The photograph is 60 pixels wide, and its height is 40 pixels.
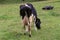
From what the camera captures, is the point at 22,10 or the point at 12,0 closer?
the point at 22,10

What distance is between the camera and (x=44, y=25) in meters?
11.6

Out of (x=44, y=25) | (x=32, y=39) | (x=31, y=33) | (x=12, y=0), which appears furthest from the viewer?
(x=12, y=0)

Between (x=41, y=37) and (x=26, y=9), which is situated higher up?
(x=26, y=9)

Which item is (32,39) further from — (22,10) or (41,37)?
(22,10)

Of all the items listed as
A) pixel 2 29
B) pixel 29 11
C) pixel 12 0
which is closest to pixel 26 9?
pixel 29 11

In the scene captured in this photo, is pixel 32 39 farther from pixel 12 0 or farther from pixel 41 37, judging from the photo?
pixel 12 0

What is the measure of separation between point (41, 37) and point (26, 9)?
115 centimetres

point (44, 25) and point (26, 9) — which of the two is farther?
point (44, 25)

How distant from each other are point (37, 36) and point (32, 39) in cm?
50

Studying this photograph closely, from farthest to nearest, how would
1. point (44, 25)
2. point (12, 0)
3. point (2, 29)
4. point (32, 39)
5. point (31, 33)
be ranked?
point (12, 0)
point (44, 25)
point (2, 29)
point (31, 33)
point (32, 39)

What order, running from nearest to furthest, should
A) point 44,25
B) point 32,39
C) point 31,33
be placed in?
1. point 32,39
2. point 31,33
3. point 44,25

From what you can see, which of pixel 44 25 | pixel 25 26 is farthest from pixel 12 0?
pixel 25 26

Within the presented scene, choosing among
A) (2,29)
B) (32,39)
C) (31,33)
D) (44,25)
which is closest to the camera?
(32,39)

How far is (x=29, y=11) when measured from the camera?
9.07 meters
